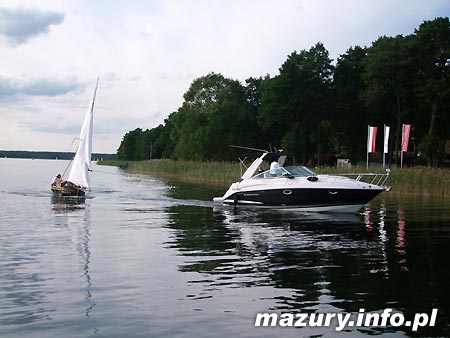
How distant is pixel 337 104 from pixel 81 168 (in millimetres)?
49343

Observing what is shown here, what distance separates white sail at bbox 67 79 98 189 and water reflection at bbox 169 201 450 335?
41.9 feet

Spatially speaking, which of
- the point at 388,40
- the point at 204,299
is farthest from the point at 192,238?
the point at 388,40

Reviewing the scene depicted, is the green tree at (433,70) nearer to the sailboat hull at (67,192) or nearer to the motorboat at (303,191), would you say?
the motorboat at (303,191)

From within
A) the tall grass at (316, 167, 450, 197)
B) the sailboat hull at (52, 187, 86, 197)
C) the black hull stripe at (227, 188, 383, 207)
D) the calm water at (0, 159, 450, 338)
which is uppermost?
the tall grass at (316, 167, 450, 197)

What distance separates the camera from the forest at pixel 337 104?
62562 mm

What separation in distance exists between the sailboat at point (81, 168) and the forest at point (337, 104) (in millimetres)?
39557

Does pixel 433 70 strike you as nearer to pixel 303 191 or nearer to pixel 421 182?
pixel 421 182

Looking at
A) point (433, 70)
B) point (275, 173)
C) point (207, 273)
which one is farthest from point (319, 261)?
point (433, 70)

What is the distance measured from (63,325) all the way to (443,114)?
61.8 meters

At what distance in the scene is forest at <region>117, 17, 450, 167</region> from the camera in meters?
62.6

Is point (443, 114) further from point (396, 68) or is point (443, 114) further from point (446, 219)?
point (446, 219)

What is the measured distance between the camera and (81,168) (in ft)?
115

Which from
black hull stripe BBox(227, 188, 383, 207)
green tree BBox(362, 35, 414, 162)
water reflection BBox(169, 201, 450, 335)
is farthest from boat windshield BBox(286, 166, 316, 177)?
green tree BBox(362, 35, 414, 162)

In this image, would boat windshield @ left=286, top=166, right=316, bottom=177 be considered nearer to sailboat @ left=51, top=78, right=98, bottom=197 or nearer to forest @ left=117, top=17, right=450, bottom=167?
sailboat @ left=51, top=78, right=98, bottom=197
